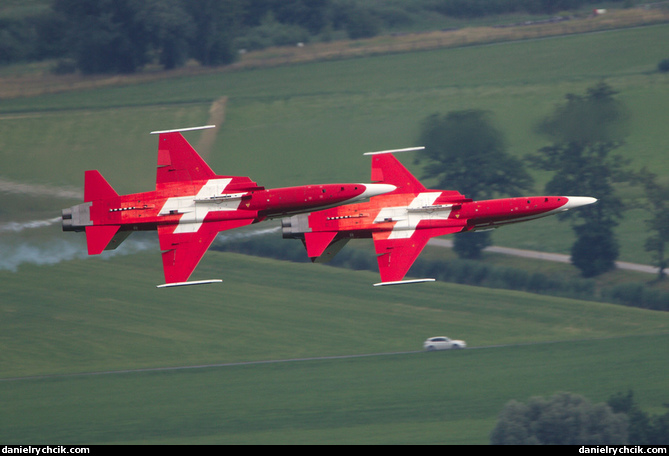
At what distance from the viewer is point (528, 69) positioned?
13688cm

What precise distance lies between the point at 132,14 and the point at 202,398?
224 ft

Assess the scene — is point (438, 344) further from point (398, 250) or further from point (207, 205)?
point (207, 205)

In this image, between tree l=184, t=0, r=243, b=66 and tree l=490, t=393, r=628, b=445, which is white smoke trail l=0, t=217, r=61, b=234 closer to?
tree l=490, t=393, r=628, b=445

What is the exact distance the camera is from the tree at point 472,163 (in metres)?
113

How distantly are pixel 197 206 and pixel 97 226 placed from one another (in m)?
5.32

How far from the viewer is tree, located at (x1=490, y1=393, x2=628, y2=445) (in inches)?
3661

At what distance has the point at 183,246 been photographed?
166 feet

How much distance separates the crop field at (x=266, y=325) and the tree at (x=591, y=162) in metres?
2.20

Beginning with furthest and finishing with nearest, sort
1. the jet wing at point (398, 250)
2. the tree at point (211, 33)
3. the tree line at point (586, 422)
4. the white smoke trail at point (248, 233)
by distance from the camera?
the tree at point (211, 33)
the tree line at point (586, 422)
the white smoke trail at point (248, 233)
the jet wing at point (398, 250)

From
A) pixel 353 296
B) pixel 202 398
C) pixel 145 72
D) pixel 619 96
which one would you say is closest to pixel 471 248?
pixel 353 296

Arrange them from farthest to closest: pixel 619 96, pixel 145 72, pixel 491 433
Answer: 1. pixel 145 72
2. pixel 619 96
3. pixel 491 433

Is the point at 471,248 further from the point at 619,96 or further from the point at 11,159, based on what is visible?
the point at 11,159

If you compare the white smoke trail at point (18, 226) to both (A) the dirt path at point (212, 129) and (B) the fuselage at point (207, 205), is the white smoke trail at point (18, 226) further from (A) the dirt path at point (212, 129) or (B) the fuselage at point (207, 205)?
(A) the dirt path at point (212, 129)

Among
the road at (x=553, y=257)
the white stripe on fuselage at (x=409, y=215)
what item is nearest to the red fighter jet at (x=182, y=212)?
the white stripe on fuselage at (x=409, y=215)
